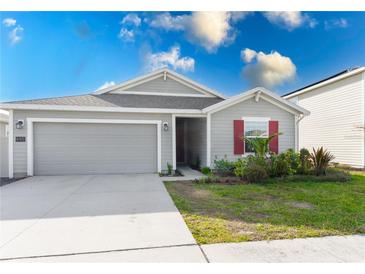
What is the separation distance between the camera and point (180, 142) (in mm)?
13172

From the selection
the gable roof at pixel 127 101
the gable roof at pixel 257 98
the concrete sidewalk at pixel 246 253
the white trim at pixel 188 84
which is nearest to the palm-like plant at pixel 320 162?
the gable roof at pixel 257 98

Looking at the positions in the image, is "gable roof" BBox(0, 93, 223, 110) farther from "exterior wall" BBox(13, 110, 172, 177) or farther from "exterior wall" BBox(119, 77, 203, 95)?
"exterior wall" BBox(119, 77, 203, 95)

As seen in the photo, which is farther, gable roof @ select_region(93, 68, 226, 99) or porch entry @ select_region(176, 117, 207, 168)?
gable roof @ select_region(93, 68, 226, 99)

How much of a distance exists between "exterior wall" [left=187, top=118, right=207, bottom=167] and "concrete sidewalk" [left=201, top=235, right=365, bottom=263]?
6680mm

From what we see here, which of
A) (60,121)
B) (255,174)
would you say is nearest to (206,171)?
(255,174)

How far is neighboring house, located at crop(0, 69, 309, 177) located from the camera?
8.53 meters

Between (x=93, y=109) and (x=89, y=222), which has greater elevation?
(x=93, y=109)

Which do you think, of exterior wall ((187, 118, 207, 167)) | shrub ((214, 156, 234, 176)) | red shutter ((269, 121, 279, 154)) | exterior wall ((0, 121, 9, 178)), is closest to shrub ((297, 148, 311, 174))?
red shutter ((269, 121, 279, 154))

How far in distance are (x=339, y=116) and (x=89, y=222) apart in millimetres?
13883

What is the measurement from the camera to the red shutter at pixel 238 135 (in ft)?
31.8

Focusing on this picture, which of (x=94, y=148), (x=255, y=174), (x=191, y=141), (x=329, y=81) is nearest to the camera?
(x=255, y=174)

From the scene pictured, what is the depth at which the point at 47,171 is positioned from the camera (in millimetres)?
8719

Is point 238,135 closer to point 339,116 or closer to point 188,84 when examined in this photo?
point 188,84
